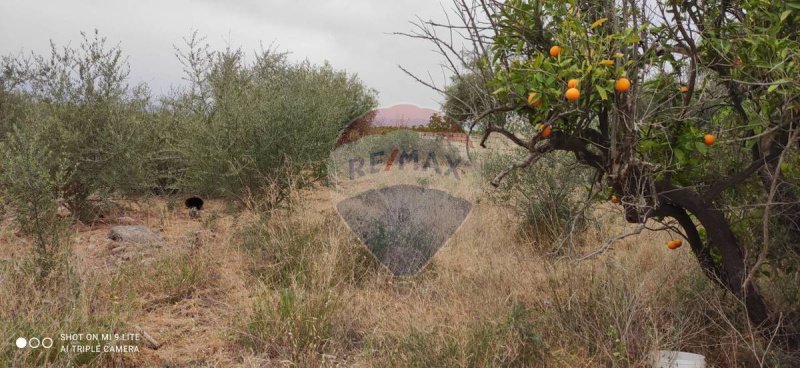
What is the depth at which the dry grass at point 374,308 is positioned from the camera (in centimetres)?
295

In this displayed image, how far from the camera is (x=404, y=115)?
4.88m

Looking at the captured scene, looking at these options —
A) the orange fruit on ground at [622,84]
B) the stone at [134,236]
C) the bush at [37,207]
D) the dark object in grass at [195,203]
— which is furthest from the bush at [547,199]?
the dark object in grass at [195,203]

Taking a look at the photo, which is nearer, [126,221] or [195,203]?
[126,221]

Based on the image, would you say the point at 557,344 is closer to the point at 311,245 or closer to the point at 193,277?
the point at 311,245

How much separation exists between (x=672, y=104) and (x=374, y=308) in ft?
7.40

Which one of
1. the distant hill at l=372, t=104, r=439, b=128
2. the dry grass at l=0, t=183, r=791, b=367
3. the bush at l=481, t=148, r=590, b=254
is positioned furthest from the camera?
the bush at l=481, t=148, r=590, b=254

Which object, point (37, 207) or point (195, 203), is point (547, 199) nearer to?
point (37, 207)

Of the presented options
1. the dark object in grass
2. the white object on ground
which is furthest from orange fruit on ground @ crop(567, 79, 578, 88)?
the dark object in grass

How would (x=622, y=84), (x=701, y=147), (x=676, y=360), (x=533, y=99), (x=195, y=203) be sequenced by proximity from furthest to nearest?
(x=195, y=203) < (x=676, y=360) < (x=701, y=147) < (x=533, y=99) < (x=622, y=84)

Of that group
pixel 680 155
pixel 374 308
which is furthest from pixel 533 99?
pixel 374 308

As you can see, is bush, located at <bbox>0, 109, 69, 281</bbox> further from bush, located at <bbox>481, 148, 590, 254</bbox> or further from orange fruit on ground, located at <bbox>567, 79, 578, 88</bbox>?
bush, located at <bbox>481, 148, 590, 254</bbox>

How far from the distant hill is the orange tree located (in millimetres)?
1612

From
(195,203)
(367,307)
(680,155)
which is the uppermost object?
(680,155)

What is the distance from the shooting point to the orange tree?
2469 millimetres
